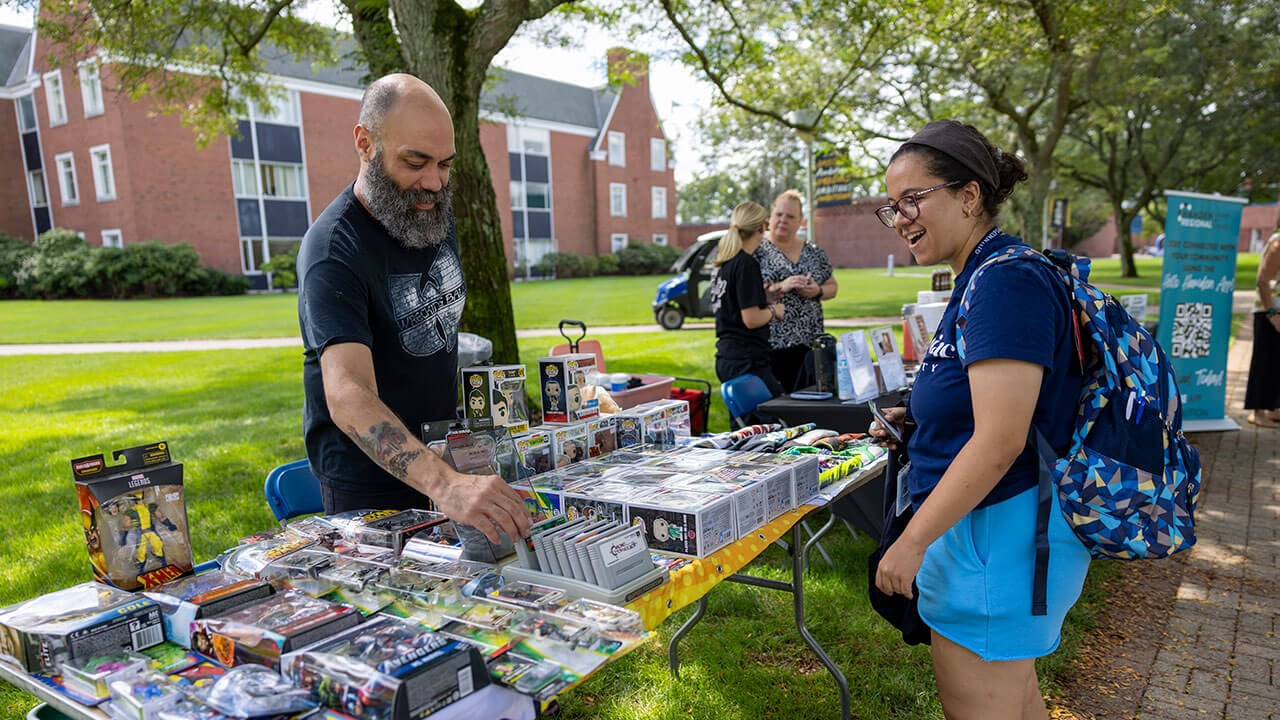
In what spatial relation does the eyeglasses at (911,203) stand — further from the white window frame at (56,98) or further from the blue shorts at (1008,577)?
the white window frame at (56,98)

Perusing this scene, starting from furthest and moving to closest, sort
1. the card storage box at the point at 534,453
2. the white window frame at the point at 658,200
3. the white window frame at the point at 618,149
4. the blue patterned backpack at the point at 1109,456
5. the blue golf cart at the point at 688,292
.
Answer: the white window frame at the point at 658,200 → the white window frame at the point at 618,149 → the blue golf cart at the point at 688,292 → the card storage box at the point at 534,453 → the blue patterned backpack at the point at 1109,456

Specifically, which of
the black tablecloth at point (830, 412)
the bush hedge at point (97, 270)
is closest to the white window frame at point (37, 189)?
the bush hedge at point (97, 270)

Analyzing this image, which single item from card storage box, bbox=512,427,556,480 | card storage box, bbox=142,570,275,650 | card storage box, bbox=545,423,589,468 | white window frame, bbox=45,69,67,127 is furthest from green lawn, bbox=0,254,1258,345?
card storage box, bbox=142,570,275,650

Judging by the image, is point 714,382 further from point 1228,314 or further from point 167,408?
point 167,408

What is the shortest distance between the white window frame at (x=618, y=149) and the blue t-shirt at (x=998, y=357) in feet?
129

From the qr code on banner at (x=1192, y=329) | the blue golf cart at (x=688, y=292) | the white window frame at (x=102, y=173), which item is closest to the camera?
the qr code on banner at (x=1192, y=329)

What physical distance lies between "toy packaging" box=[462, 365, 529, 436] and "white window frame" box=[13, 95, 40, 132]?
34308 millimetres

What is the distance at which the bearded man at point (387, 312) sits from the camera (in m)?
1.99

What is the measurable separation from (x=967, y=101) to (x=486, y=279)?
14812 mm

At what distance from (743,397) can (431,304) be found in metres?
2.43

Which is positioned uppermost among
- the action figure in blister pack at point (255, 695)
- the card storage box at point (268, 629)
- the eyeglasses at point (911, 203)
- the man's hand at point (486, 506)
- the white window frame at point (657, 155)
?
the white window frame at point (657, 155)

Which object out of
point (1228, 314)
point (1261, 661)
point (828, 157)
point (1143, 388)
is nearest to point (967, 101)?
point (828, 157)

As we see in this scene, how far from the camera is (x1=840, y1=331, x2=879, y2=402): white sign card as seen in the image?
13.8 feet

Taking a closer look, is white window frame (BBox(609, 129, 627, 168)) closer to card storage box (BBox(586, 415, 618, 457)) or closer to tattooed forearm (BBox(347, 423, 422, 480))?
card storage box (BBox(586, 415, 618, 457))
